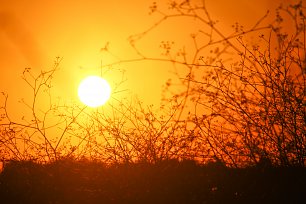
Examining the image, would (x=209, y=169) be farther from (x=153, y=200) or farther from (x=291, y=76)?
(x=291, y=76)

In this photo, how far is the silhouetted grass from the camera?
5.12 metres

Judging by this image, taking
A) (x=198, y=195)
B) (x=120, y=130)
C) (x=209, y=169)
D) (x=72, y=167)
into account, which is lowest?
(x=198, y=195)

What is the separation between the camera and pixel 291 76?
533 cm

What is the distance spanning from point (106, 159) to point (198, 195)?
2256mm

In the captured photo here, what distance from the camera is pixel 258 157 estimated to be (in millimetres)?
5930

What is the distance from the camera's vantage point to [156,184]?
562cm

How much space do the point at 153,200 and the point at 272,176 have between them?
5.47ft

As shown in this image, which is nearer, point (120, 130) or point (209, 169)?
point (209, 169)

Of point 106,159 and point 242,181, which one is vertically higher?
point 106,159

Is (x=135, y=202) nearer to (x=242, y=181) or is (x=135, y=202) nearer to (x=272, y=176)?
(x=242, y=181)

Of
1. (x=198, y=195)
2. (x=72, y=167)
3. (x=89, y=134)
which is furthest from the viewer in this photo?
(x=89, y=134)

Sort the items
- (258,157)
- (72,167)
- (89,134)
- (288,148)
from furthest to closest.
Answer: (89,134)
(72,167)
(258,157)
(288,148)

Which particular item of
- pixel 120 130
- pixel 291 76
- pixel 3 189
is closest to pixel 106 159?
pixel 120 130

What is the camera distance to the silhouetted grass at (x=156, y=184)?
512 centimetres
